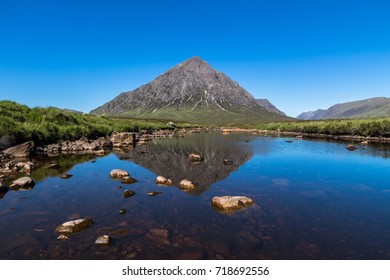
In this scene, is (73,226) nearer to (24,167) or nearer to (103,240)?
(103,240)

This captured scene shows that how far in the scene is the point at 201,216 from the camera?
1459 cm

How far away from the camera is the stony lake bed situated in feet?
35.4

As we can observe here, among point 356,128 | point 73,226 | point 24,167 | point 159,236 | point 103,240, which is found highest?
point 356,128

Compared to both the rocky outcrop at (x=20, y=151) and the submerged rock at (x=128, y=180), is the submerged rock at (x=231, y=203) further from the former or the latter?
the rocky outcrop at (x=20, y=151)

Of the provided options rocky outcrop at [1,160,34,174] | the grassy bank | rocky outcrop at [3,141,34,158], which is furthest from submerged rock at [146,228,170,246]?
the grassy bank

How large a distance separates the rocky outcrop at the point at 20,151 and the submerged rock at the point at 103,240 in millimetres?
27297

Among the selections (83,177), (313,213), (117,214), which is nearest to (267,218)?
(313,213)

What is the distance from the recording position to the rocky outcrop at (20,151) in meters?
32.3

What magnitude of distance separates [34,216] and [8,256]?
452 cm

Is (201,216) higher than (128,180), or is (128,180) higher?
(128,180)

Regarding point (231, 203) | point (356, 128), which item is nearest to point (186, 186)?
point (231, 203)

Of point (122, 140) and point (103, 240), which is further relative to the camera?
point (122, 140)

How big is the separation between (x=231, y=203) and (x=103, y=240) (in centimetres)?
762

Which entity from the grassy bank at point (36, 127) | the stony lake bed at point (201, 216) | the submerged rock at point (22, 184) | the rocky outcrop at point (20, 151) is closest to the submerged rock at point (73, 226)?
the stony lake bed at point (201, 216)
